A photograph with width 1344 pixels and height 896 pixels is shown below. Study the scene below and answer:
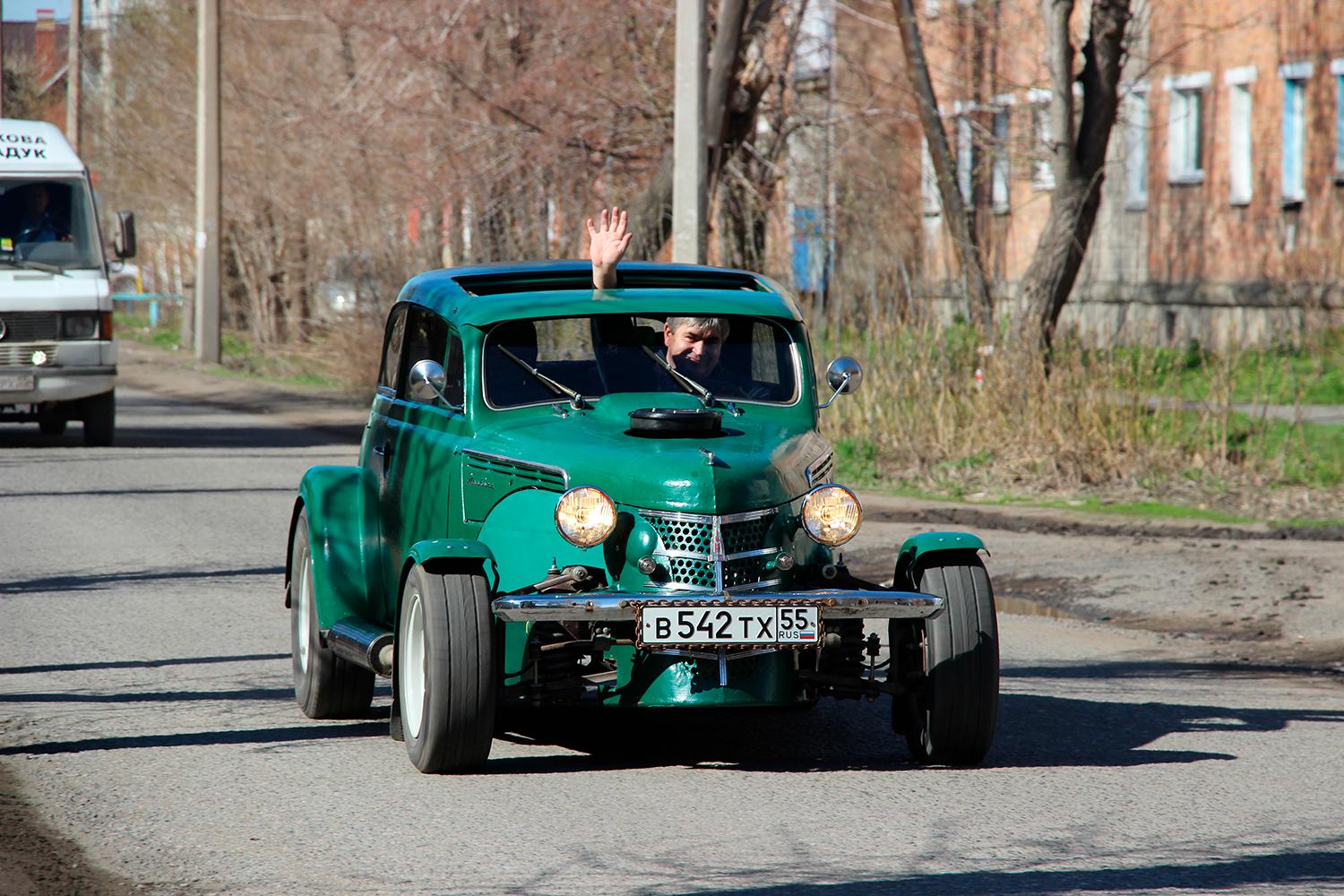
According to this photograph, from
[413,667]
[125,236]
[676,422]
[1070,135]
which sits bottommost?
[413,667]

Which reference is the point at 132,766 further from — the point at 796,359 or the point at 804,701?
the point at 796,359

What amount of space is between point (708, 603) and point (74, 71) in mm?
35644

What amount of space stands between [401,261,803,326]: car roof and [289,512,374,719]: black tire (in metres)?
1.14

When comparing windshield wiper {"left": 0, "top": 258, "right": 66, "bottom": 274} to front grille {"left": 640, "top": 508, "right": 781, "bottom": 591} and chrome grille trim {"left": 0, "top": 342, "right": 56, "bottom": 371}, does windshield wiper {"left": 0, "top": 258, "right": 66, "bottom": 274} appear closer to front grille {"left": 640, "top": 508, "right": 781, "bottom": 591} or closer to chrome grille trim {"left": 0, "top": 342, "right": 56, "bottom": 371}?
chrome grille trim {"left": 0, "top": 342, "right": 56, "bottom": 371}

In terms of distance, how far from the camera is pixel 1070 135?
60.3 feet

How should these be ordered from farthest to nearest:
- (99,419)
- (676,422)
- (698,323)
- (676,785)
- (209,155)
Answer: (209,155), (99,419), (698,323), (676,422), (676,785)

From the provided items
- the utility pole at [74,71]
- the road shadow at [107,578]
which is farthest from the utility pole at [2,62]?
the road shadow at [107,578]

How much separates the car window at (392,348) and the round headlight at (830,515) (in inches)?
81.7

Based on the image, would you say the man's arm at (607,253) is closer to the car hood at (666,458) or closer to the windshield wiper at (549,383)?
the windshield wiper at (549,383)

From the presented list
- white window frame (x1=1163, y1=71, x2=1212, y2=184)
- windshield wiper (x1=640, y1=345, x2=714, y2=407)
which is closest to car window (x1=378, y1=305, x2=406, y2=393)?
windshield wiper (x1=640, y1=345, x2=714, y2=407)

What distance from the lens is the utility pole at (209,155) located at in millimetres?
29594

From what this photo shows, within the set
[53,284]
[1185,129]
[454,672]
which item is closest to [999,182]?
[1185,129]

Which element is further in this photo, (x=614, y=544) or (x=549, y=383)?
(x=549, y=383)

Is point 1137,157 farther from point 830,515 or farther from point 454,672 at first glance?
point 454,672
